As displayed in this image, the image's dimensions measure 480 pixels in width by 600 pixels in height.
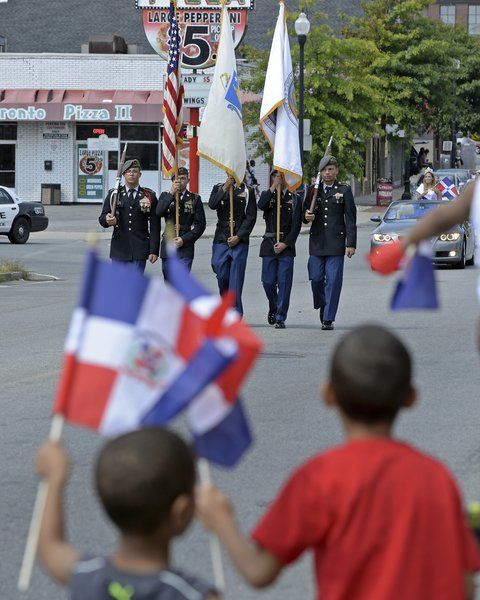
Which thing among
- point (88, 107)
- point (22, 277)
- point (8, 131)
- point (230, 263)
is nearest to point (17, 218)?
point (22, 277)

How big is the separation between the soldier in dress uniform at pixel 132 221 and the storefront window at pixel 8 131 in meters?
41.3

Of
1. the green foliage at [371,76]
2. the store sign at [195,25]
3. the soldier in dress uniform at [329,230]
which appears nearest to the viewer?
the soldier in dress uniform at [329,230]

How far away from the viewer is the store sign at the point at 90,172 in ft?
181

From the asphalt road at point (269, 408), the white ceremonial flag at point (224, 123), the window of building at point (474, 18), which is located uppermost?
the window of building at point (474, 18)

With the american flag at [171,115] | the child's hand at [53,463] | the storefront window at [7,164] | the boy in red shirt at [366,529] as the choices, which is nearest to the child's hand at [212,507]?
the boy in red shirt at [366,529]

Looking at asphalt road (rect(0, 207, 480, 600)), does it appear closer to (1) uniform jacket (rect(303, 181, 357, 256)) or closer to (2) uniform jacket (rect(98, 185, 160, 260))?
(1) uniform jacket (rect(303, 181, 357, 256))

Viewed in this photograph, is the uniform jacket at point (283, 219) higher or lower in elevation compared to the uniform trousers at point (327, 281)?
higher

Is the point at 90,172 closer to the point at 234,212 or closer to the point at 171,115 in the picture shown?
the point at 171,115

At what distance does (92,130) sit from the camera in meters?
55.1

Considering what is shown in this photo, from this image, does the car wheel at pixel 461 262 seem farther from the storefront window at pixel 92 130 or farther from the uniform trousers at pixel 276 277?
the storefront window at pixel 92 130

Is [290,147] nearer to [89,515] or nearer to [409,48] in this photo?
[89,515]

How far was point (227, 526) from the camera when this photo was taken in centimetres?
321

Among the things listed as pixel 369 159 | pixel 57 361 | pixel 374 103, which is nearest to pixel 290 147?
pixel 57 361

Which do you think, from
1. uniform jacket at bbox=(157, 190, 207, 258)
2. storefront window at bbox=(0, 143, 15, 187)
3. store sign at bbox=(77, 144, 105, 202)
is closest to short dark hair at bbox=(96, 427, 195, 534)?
uniform jacket at bbox=(157, 190, 207, 258)
